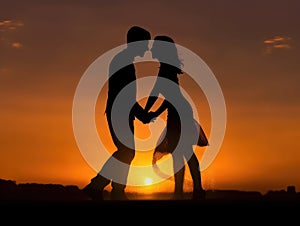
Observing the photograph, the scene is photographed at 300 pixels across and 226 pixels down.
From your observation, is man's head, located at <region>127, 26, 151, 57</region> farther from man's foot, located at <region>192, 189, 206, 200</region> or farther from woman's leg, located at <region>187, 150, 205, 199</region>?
man's foot, located at <region>192, 189, 206, 200</region>

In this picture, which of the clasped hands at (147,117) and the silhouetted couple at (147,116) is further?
the clasped hands at (147,117)

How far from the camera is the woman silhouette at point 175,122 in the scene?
15602mm

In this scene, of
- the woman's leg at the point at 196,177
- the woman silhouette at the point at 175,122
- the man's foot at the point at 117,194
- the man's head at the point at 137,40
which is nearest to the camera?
the man's head at the point at 137,40

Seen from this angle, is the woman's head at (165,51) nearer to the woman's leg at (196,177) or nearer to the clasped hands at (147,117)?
the clasped hands at (147,117)

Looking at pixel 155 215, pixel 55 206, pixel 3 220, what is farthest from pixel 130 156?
pixel 3 220

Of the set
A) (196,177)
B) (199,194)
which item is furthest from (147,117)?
(199,194)

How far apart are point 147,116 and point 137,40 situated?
170 centimetres

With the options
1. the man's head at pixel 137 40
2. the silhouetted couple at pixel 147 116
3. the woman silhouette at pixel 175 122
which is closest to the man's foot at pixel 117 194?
the silhouetted couple at pixel 147 116

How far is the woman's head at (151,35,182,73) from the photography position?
602 inches

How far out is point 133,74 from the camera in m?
14.9

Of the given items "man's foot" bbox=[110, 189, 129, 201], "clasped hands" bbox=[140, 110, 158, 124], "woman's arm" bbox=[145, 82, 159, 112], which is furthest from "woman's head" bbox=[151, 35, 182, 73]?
"man's foot" bbox=[110, 189, 129, 201]

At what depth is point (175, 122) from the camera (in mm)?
16016

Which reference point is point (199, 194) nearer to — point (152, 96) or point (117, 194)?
point (117, 194)

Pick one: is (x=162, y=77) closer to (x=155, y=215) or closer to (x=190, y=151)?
(x=190, y=151)
